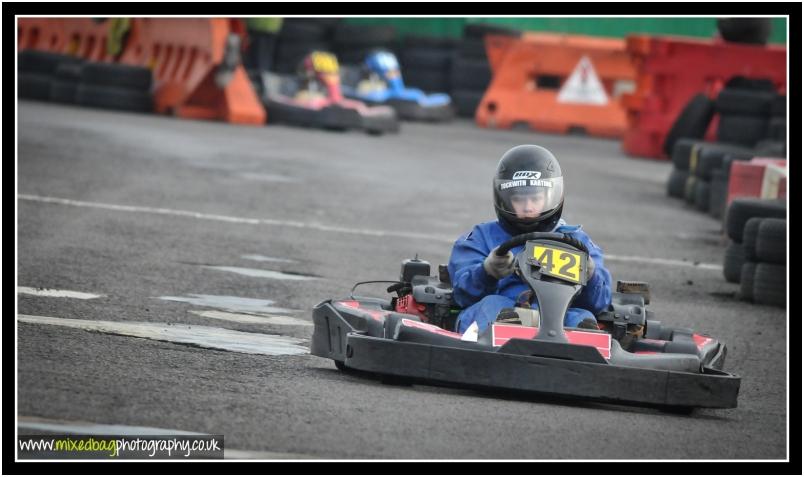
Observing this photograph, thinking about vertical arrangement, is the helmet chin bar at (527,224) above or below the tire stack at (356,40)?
below

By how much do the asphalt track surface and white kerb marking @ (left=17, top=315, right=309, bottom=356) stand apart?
0.12 meters

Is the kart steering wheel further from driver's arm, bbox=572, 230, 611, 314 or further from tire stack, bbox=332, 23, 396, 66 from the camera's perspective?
tire stack, bbox=332, 23, 396, 66

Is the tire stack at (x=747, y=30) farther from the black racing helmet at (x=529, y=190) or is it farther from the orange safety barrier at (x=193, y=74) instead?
the black racing helmet at (x=529, y=190)

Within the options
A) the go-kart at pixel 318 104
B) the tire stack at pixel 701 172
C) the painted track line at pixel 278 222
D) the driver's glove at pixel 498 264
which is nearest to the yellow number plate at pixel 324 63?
the go-kart at pixel 318 104

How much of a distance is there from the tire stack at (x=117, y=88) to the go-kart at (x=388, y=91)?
411cm

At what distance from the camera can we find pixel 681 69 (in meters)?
20.7

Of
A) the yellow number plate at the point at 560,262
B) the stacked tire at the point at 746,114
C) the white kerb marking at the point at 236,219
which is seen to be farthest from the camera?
the stacked tire at the point at 746,114

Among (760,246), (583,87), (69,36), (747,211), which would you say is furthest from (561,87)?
(760,246)

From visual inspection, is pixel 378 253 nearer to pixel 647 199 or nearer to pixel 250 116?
pixel 647 199

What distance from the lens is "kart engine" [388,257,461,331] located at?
6648mm

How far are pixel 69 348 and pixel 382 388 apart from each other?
130cm

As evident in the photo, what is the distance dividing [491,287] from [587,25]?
23374mm

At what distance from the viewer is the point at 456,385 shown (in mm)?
5879

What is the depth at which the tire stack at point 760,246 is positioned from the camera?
376 inches
